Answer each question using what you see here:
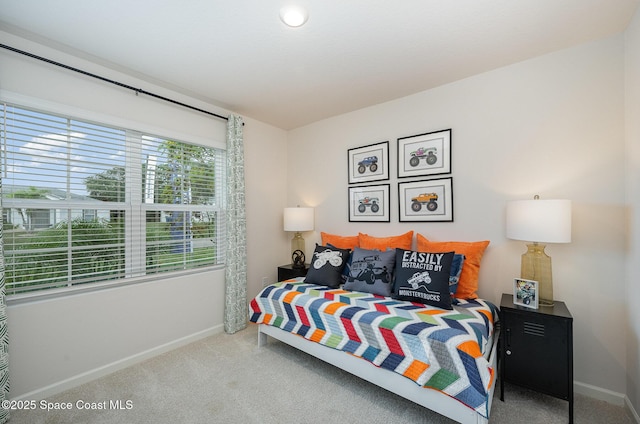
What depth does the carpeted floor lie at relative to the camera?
5.98ft

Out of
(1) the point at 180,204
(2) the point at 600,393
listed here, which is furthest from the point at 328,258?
(2) the point at 600,393

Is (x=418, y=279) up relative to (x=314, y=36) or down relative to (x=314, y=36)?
down

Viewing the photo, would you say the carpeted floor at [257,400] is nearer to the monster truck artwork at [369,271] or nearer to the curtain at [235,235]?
the curtain at [235,235]

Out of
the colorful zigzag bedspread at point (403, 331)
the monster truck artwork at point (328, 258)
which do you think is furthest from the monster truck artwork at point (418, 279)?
the monster truck artwork at point (328, 258)

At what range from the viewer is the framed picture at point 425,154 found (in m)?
2.74

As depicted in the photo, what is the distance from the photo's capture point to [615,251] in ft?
6.61

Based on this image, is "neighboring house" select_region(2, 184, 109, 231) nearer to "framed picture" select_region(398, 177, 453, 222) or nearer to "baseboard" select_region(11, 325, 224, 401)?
"baseboard" select_region(11, 325, 224, 401)

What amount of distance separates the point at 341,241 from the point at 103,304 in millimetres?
2331

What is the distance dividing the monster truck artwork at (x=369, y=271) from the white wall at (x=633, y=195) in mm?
1593

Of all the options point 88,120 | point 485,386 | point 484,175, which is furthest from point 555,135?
point 88,120

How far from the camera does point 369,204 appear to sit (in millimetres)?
3275

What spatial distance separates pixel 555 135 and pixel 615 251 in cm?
95

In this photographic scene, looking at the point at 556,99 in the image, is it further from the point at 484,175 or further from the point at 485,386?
the point at 485,386

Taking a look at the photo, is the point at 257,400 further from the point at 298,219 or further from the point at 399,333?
the point at 298,219
